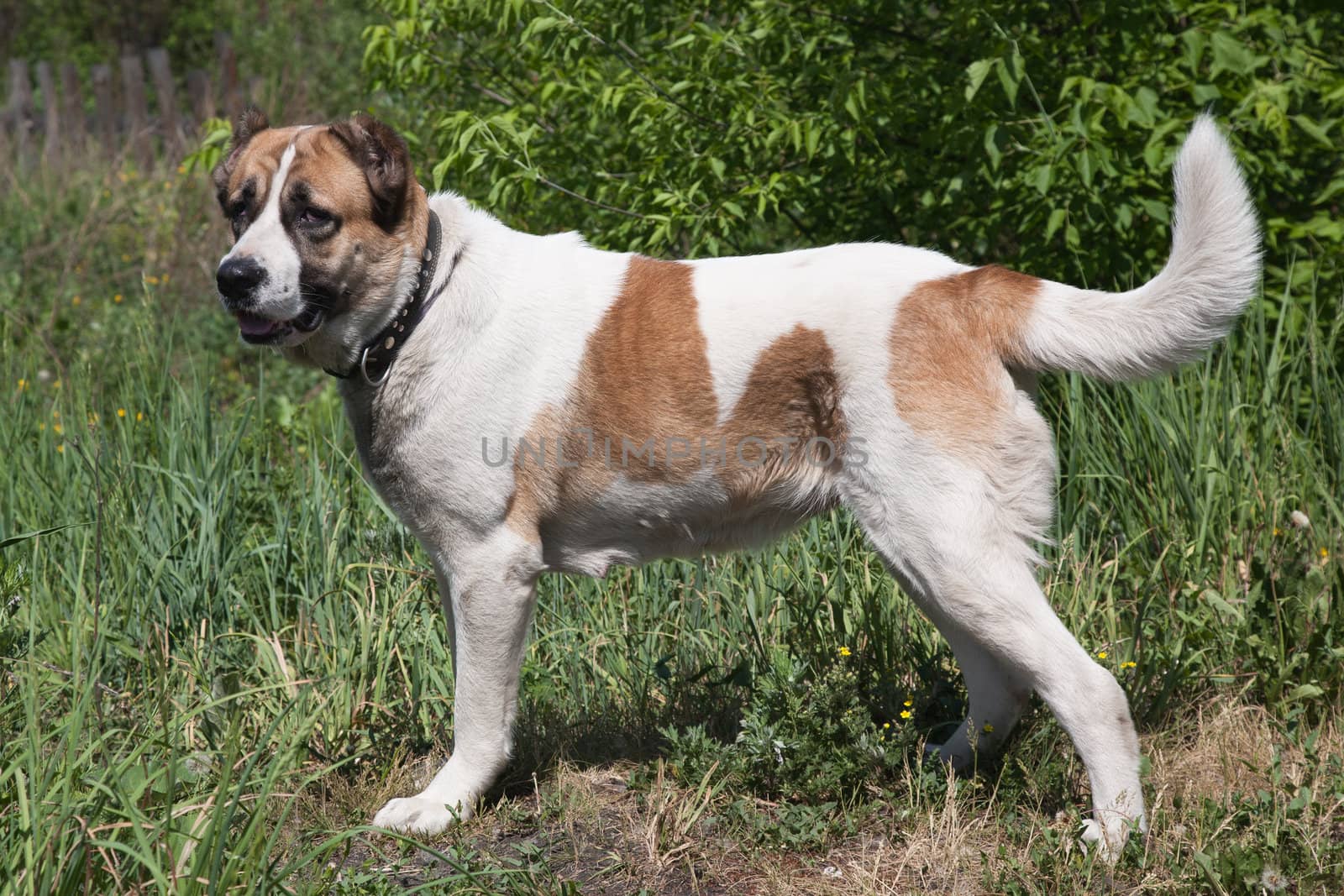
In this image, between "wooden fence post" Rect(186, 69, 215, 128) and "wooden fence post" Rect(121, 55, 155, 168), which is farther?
"wooden fence post" Rect(121, 55, 155, 168)

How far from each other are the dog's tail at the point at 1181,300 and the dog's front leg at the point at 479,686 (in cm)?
138

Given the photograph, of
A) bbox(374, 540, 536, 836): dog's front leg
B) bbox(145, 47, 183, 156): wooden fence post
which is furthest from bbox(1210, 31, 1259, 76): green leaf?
bbox(145, 47, 183, 156): wooden fence post

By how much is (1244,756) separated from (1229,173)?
161 centimetres

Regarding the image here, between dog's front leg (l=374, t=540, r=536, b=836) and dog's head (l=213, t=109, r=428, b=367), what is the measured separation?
69 cm

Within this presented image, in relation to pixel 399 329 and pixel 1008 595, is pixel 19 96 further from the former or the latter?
pixel 1008 595

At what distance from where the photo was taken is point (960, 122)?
177 inches

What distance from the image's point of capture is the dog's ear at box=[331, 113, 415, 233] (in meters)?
3.08

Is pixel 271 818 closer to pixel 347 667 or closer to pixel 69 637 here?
pixel 347 667

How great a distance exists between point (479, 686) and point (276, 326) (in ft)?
3.42

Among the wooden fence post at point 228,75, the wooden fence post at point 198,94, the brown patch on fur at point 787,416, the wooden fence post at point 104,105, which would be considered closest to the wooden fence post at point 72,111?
the wooden fence post at point 104,105

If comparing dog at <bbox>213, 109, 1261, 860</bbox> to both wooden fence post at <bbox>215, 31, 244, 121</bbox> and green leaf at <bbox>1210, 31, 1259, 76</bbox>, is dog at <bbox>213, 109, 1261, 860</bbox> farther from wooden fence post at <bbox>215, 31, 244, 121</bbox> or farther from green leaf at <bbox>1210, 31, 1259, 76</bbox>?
wooden fence post at <bbox>215, 31, 244, 121</bbox>

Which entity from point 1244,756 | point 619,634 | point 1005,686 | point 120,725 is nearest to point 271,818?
point 120,725

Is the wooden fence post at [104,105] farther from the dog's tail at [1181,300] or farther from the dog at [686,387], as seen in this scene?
the dog's tail at [1181,300]

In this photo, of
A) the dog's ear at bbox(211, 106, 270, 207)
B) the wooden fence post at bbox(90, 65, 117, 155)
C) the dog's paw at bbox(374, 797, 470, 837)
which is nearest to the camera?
the dog's paw at bbox(374, 797, 470, 837)
